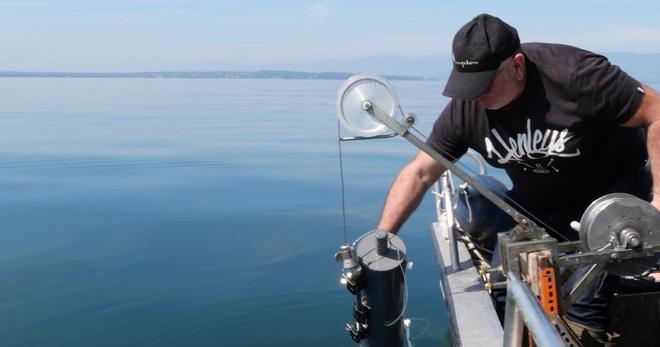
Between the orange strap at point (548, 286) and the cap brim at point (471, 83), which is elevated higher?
the cap brim at point (471, 83)

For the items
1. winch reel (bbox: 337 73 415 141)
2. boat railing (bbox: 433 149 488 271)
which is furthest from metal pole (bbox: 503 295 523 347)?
boat railing (bbox: 433 149 488 271)

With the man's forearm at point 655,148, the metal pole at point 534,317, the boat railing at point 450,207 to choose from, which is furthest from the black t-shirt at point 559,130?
the metal pole at point 534,317

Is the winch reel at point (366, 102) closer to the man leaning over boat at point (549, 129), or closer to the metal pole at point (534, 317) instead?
the man leaning over boat at point (549, 129)

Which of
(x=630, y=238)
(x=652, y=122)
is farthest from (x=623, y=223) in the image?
(x=652, y=122)

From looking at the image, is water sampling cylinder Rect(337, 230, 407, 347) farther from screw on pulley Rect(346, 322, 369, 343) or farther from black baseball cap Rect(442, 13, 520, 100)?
black baseball cap Rect(442, 13, 520, 100)

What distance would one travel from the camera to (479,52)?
8.36ft

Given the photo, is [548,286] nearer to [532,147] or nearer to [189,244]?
[532,147]

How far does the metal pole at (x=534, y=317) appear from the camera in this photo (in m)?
1.40

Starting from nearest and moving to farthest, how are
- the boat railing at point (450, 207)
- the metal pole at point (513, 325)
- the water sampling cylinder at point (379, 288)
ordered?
Answer: the metal pole at point (513, 325) → the water sampling cylinder at point (379, 288) → the boat railing at point (450, 207)

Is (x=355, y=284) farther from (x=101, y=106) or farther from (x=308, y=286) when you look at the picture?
(x=101, y=106)

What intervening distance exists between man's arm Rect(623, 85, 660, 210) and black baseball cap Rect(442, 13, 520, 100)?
1.88 ft

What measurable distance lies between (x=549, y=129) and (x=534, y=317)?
5.01 ft

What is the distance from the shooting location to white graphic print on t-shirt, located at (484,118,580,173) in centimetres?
287

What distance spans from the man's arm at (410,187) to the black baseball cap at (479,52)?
0.79 m
